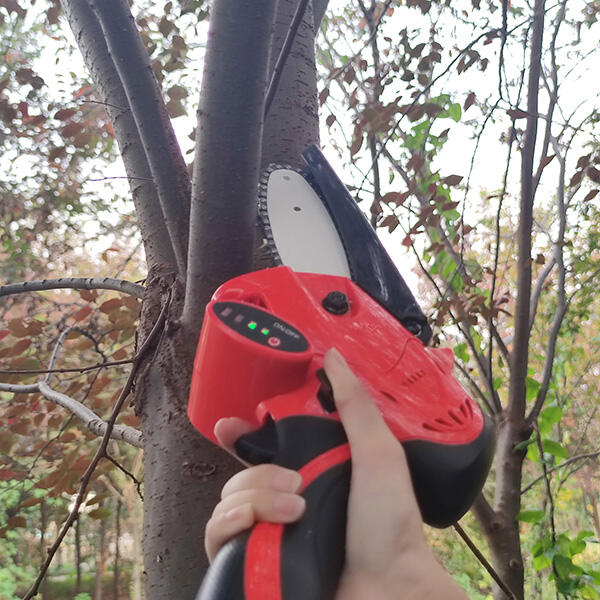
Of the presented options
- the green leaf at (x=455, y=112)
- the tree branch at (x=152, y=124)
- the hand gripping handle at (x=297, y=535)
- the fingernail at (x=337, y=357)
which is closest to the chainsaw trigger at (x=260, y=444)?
the hand gripping handle at (x=297, y=535)

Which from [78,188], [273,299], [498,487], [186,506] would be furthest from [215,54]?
[78,188]

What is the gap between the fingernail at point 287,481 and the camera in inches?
21.3

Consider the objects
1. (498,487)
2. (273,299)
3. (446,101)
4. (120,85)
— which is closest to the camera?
(273,299)

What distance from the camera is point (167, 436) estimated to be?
31.8 inches

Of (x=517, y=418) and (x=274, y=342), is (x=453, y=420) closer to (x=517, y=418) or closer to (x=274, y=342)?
(x=274, y=342)

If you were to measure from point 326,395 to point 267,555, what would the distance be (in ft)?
0.60

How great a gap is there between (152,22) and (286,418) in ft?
8.44

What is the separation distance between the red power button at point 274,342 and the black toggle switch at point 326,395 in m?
0.07

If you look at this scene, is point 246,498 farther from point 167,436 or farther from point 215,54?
point 215,54

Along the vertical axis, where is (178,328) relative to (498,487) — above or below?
above

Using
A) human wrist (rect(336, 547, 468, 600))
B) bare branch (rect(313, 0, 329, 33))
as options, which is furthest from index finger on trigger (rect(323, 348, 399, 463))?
bare branch (rect(313, 0, 329, 33))

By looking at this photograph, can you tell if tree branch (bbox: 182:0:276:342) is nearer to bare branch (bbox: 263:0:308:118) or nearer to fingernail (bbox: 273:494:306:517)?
bare branch (bbox: 263:0:308:118)

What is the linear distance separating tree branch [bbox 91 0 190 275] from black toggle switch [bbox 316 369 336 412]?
0.37m

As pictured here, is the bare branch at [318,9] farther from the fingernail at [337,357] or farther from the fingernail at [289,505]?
the fingernail at [289,505]
